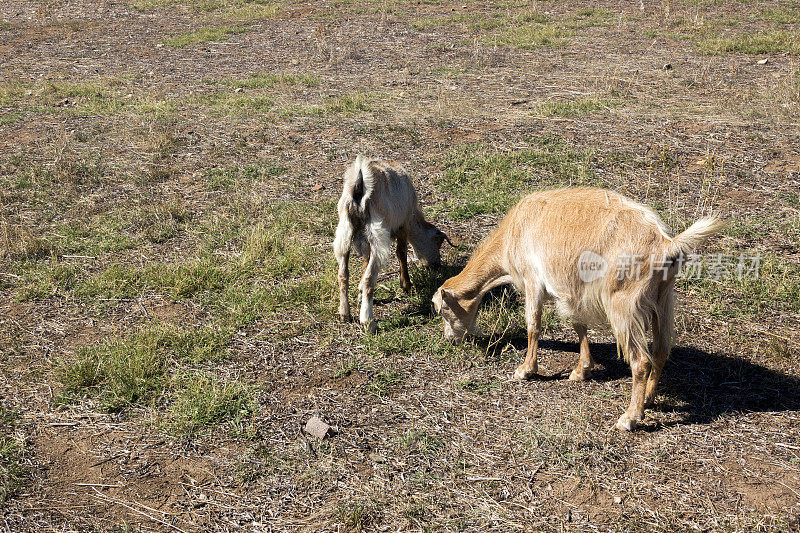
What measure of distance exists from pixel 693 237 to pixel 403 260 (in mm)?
3162

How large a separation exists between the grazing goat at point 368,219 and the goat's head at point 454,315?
0.64 m

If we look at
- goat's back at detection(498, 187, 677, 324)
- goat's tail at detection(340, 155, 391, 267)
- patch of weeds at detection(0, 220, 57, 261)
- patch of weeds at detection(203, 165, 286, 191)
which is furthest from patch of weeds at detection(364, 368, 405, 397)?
patch of weeds at detection(203, 165, 286, 191)

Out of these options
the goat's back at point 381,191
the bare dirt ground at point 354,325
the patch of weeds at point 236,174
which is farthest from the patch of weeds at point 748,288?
the patch of weeds at point 236,174

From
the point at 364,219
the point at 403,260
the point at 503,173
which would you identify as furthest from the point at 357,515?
the point at 503,173

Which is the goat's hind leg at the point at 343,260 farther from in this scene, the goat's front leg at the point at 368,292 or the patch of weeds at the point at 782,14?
the patch of weeds at the point at 782,14

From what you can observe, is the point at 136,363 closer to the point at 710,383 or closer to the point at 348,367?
the point at 348,367

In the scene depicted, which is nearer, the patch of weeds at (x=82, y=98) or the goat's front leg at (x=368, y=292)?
the goat's front leg at (x=368, y=292)

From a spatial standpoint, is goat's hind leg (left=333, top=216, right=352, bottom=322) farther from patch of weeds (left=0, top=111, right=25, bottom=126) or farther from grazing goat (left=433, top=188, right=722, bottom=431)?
patch of weeds (left=0, top=111, right=25, bottom=126)

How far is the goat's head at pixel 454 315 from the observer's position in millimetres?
5664

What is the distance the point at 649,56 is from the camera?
1408 centimetres

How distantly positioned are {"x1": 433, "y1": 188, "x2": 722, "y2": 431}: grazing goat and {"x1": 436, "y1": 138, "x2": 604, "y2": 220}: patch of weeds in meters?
2.72

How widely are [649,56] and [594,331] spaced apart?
10.1 m

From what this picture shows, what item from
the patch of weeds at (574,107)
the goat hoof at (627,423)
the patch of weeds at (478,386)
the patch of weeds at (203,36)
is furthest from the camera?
the patch of weeds at (203,36)

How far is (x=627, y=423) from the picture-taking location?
4.71 metres
